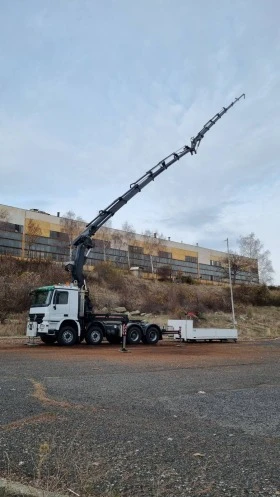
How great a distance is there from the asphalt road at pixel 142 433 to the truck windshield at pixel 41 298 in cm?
995

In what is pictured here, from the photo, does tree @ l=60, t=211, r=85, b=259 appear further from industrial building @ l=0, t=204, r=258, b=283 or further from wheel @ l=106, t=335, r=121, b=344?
wheel @ l=106, t=335, r=121, b=344

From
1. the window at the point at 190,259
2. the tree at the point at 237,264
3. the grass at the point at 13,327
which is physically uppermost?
the window at the point at 190,259

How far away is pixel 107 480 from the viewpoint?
412 cm

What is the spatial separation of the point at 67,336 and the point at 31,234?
43.1m

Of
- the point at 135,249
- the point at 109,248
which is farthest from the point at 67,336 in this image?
the point at 135,249

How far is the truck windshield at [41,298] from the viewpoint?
21375 mm

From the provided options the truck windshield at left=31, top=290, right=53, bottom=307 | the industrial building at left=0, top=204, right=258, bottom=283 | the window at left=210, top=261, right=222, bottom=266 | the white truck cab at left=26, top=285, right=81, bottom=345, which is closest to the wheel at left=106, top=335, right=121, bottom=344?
the white truck cab at left=26, top=285, right=81, bottom=345

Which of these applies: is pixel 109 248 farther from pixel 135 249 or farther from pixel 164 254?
pixel 164 254

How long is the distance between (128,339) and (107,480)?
20410 millimetres

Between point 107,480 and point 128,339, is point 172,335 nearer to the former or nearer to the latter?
point 128,339

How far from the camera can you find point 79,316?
22.3 metres

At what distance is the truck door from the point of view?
69.8 ft

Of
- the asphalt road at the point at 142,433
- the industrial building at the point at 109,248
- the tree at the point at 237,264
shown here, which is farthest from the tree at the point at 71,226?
the asphalt road at the point at 142,433

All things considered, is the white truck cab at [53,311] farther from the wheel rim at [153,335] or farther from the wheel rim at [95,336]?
the wheel rim at [153,335]
